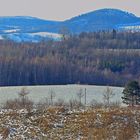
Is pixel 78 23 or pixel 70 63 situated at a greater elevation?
pixel 78 23

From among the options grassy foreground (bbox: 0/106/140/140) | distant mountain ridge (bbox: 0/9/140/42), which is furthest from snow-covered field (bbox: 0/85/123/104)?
distant mountain ridge (bbox: 0/9/140/42)

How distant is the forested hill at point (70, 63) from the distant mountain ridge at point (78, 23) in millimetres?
64349

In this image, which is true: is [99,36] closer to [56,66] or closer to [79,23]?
[56,66]

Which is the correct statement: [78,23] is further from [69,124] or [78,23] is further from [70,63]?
[69,124]

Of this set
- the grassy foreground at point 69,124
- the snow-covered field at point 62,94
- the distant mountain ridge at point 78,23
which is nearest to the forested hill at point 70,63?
the snow-covered field at point 62,94

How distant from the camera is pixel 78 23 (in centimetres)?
14488

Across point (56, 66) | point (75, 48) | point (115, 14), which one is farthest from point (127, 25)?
point (56, 66)

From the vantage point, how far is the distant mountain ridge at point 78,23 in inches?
5340

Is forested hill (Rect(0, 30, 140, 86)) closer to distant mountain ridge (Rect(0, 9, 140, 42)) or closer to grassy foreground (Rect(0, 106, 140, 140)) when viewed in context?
grassy foreground (Rect(0, 106, 140, 140))

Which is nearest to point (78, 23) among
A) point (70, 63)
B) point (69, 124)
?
point (70, 63)

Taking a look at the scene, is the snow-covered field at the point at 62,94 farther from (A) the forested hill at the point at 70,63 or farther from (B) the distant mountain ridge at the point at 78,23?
(B) the distant mountain ridge at the point at 78,23

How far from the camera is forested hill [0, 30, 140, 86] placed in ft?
152

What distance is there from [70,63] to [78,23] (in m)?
94.5

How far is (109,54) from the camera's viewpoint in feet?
183
